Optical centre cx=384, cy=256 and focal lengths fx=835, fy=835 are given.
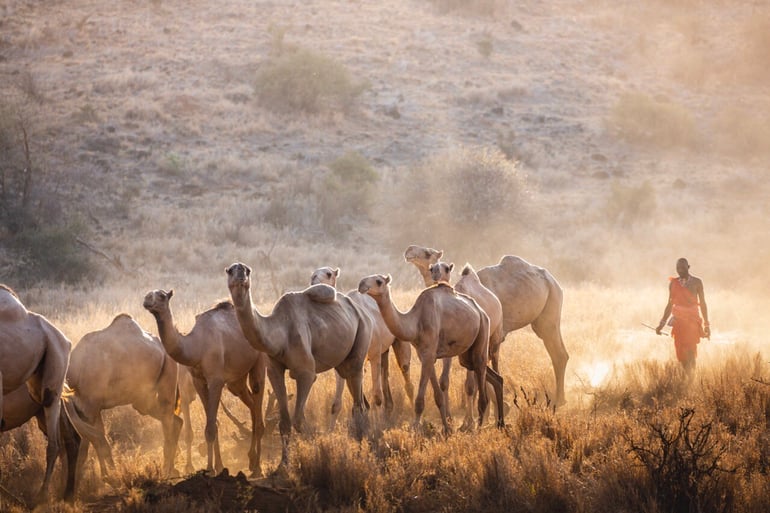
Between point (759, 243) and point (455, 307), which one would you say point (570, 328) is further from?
point (759, 243)

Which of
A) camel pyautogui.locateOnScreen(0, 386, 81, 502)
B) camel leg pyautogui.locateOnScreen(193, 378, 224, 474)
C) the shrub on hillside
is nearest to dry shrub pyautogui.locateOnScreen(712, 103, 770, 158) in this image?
the shrub on hillside

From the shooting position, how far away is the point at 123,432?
11.9 meters

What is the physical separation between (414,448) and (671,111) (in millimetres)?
51275

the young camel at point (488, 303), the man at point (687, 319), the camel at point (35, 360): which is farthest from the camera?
the man at point (687, 319)

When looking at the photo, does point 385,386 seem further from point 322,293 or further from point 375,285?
point 375,285

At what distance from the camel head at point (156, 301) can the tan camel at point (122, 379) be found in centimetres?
145

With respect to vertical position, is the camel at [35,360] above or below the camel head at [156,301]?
below

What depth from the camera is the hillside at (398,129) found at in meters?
36.8

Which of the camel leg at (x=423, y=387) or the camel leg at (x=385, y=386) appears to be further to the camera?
the camel leg at (x=385, y=386)

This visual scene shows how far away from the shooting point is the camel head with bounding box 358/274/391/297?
30.1ft

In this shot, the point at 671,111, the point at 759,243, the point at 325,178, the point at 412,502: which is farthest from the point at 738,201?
the point at 412,502

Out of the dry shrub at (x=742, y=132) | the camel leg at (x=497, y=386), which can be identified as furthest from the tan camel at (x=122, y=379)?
the dry shrub at (x=742, y=132)

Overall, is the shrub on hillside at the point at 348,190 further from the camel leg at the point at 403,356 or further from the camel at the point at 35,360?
the camel at the point at 35,360

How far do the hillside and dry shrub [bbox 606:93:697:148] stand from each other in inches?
5.8
